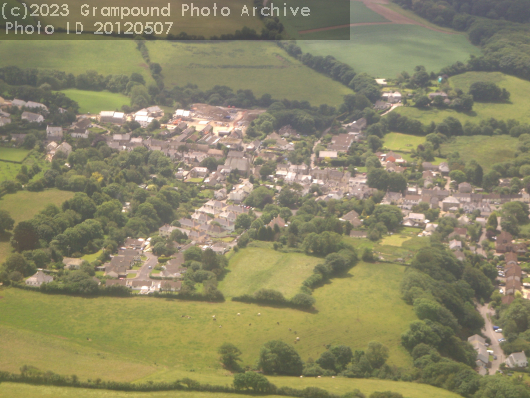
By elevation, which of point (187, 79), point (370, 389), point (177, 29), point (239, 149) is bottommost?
point (370, 389)

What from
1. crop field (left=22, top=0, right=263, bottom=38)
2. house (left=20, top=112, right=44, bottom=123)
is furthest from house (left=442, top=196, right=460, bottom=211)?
crop field (left=22, top=0, right=263, bottom=38)

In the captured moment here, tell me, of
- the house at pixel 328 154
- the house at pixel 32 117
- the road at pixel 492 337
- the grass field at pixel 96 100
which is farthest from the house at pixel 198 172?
the road at pixel 492 337

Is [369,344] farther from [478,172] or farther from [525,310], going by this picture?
[478,172]

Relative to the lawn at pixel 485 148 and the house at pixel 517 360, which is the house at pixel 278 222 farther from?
the lawn at pixel 485 148

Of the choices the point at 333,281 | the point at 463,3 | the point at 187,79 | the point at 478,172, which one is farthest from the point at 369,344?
the point at 463,3

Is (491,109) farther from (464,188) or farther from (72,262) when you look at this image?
(72,262)

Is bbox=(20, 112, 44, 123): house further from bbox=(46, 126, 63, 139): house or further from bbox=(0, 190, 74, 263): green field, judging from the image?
bbox=(0, 190, 74, 263): green field

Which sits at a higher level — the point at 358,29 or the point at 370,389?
the point at 358,29
